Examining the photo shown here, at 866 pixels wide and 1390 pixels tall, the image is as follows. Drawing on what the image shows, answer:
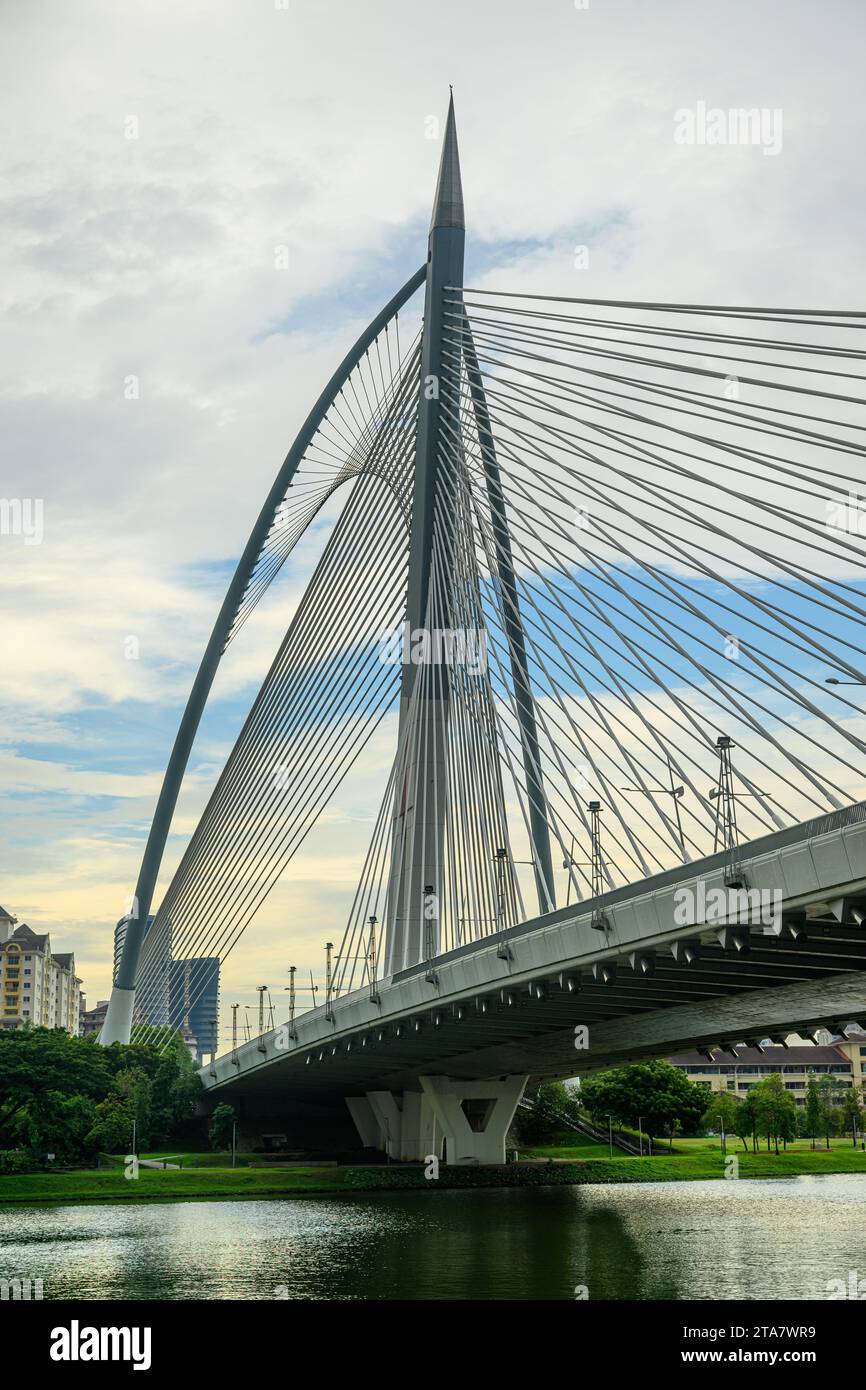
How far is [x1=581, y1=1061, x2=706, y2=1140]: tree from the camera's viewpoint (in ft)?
284

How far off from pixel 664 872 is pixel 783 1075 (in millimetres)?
125927

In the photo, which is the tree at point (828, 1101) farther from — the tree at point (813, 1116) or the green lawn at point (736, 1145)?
the green lawn at point (736, 1145)

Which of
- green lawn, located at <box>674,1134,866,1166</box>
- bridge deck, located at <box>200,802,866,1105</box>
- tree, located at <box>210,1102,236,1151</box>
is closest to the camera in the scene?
bridge deck, located at <box>200,802,866,1105</box>

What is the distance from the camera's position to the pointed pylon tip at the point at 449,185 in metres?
46.2

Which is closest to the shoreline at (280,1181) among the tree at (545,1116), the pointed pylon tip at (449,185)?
the tree at (545,1116)

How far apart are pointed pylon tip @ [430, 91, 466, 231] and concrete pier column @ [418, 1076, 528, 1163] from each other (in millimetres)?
32865

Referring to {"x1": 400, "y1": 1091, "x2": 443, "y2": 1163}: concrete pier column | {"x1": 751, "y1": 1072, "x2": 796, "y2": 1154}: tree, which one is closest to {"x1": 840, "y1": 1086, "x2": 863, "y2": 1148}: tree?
{"x1": 751, "y1": 1072, "x2": 796, "y2": 1154}: tree

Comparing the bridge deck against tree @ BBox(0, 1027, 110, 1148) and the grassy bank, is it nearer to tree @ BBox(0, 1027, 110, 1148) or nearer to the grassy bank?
the grassy bank

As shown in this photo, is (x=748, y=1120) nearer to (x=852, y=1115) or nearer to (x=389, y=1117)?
(x=852, y=1115)

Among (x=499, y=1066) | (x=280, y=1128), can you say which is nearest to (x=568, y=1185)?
(x=499, y=1066)

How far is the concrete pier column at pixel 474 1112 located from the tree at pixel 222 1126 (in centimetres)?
1795

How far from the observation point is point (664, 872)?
2744 cm

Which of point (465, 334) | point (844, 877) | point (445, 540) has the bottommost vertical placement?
point (844, 877)
